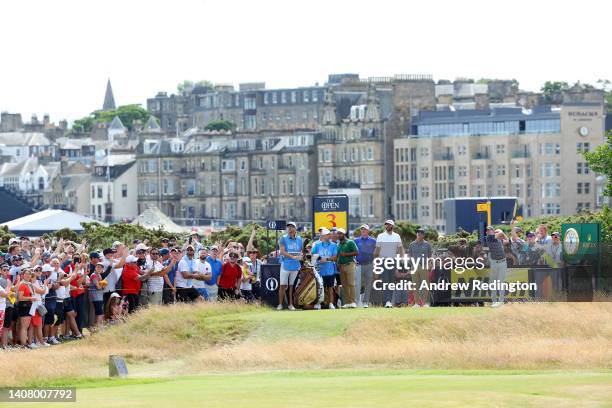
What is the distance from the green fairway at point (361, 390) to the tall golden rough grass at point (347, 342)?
6.42 ft

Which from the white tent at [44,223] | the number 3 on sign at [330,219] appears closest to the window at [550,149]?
the white tent at [44,223]

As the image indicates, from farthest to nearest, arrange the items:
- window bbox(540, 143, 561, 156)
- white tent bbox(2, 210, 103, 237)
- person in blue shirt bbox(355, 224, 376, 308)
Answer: window bbox(540, 143, 561, 156)
white tent bbox(2, 210, 103, 237)
person in blue shirt bbox(355, 224, 376, 308)

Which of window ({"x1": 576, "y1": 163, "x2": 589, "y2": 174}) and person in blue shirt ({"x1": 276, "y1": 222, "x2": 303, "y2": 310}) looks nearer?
person in blue shirt ({"x1": 276, "y1": 222, "x2": 303, "y2": 310})

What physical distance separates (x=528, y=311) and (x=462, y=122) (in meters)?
161

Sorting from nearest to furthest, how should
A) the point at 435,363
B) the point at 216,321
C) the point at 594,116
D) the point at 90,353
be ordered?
the point at 435,363 < the point at 90,353 < the point at 216,321 < the point at 594,116

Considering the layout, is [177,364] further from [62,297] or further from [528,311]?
[528,311]

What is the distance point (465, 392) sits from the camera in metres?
Answer: 28.3

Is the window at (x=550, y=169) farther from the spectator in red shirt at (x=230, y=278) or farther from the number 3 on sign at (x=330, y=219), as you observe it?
the spectator in red shirt at (x=230, y=278)

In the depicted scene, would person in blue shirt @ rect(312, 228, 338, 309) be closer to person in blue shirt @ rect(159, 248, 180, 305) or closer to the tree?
person in blue shirt @ rect(159, 248, 180, 305)

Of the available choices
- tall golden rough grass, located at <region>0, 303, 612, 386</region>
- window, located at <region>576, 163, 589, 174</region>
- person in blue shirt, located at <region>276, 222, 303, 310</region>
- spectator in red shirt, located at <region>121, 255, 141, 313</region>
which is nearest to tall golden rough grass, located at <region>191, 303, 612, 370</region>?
tall golden rough grass, located at <region>0, 303, 612, 386</region>

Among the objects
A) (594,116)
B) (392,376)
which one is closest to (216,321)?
(392,376)

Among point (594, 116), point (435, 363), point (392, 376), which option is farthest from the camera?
point (594, 116)

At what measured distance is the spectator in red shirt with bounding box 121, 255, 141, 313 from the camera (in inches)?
1602

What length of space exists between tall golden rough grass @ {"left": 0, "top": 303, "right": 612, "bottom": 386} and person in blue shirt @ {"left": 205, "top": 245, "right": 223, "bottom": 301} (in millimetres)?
691
